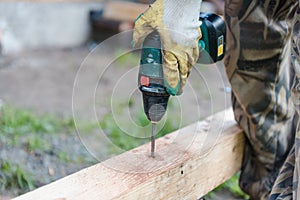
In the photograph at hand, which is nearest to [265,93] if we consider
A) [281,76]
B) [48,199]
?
[281,76]

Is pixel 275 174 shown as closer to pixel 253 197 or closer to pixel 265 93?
pixel 253 197

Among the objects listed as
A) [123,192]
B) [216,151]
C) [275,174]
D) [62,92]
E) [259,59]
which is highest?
[259,59]

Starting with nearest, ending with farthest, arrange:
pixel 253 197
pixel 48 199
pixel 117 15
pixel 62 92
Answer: pixel 48 199, pixel 253 197, pixel 62 92, pixel 117 15

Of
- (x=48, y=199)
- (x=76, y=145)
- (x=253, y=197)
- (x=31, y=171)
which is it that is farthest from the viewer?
(x=76, y=145)

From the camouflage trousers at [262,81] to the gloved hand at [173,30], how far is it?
0.48 metres

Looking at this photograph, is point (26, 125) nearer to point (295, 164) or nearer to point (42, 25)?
point (295, 164)

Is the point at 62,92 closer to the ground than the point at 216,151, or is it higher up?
closer to the ground

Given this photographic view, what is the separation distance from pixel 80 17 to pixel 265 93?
4.33m

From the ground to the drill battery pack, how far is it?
11 cm

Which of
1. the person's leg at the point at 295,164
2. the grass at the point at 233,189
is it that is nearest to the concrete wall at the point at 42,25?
the grass at the point at 233,189

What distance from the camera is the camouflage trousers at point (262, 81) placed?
64.9 inches

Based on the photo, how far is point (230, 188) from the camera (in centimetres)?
226

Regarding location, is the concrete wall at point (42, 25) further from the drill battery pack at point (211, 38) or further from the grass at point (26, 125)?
the drill battery pack at point (211, 38)

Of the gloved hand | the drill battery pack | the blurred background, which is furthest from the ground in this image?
the gloved hand
